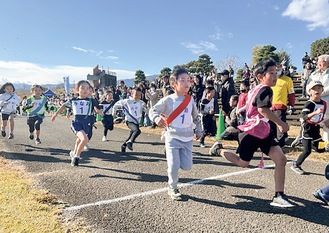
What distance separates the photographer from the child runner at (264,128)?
3453 millimetres

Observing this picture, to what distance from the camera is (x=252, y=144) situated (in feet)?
12.5

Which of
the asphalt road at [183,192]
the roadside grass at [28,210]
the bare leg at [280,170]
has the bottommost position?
the asphalt road at [183,192]

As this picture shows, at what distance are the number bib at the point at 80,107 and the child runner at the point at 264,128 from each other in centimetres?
388

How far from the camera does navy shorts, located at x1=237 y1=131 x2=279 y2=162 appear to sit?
371cm

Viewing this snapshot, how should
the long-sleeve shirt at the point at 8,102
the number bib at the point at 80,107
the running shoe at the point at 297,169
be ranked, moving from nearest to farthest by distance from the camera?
the running shoe at the point at 297,169 → the number bib at the point at 80,107 → the long-sleeve shirt at the point at 8,102

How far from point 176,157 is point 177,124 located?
472 millimetres

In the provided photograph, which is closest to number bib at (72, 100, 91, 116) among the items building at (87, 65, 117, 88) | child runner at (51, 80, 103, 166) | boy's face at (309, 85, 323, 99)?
child runner at (51, 80, 103, 166)

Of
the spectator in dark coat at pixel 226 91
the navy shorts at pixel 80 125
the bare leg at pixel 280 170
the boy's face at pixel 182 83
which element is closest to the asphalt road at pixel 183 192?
the bare leg at pixel 280 170

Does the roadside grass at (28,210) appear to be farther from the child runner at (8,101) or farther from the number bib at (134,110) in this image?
the child runner at (8,101)

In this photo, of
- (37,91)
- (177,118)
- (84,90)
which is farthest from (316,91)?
(37,91)

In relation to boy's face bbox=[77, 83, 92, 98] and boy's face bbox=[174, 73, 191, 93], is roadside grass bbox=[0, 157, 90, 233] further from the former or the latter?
boy's face bbox=[77, 83, 92, 98]

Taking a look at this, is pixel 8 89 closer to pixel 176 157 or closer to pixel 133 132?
pixel 133 132

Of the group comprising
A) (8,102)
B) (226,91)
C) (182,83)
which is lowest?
(8,102)

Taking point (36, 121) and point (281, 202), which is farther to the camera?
point (36, 121)
